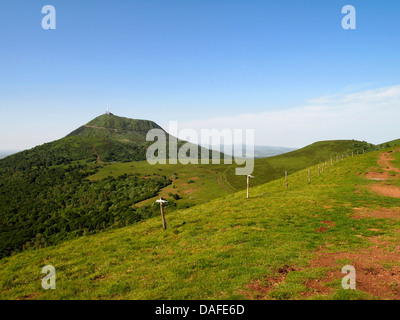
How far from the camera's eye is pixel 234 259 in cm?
1378

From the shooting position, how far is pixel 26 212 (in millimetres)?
132375

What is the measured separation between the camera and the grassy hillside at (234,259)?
1082 centimetres

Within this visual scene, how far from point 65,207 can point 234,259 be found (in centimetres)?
15731

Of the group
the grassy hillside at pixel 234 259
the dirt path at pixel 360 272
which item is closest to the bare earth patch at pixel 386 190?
the grassy hillside at pixel 234 259

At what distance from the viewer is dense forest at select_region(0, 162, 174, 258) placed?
92.5 m

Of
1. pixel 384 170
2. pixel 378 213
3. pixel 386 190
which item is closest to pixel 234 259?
pixel 378 213

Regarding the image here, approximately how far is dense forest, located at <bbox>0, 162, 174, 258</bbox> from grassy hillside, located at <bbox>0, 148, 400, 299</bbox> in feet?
217

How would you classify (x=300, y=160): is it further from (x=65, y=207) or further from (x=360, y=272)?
(x=65, y=207)

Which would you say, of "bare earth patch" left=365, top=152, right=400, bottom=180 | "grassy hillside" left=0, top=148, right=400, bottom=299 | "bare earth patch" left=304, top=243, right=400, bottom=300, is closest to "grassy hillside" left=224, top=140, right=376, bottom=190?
"bare earth patch" left=365, top=152, right=400, bottom=180

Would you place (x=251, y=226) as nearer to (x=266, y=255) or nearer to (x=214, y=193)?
(x=266, y=255)

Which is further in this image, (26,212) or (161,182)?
(161,182)

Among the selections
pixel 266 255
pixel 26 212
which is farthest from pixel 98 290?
pixel 26 212

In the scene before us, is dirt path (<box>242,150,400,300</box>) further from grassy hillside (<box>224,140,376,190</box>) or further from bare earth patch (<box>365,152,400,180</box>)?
grassy hillside (<box>224,140,376,190</box>)
